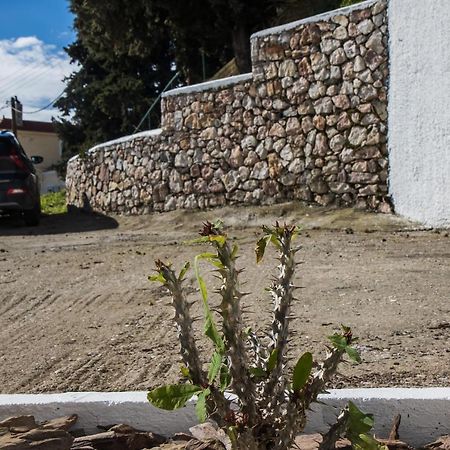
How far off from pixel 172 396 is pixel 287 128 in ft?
28.0

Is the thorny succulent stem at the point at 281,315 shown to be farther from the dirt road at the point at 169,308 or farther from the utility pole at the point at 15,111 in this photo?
the utility pole at the point at 15,111

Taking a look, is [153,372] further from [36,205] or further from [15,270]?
[36,205]

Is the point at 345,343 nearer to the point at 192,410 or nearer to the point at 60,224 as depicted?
the point at 192,410

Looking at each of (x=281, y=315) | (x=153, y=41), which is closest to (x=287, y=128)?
(x=153, y=41)

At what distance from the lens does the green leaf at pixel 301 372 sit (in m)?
1.81

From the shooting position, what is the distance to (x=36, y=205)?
12711mm

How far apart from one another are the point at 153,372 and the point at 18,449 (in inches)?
51.6

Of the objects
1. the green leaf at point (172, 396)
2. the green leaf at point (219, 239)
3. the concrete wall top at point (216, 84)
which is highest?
the concrete wall top at point (216, 84)

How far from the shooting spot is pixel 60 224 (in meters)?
13.0

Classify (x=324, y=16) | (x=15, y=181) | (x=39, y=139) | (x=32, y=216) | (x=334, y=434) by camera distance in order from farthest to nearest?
(x=39, y=139)
(x=32, y=216)
(x=15, y=181)
(x=324, y=16)
(x=334, y=434)

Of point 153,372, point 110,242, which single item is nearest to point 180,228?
point 110,242

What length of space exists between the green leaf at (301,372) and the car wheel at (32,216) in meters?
11.4

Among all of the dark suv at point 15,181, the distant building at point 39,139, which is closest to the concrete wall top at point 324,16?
the dark suv at point 15,181

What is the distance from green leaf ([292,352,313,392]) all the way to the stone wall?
7.25 metres
